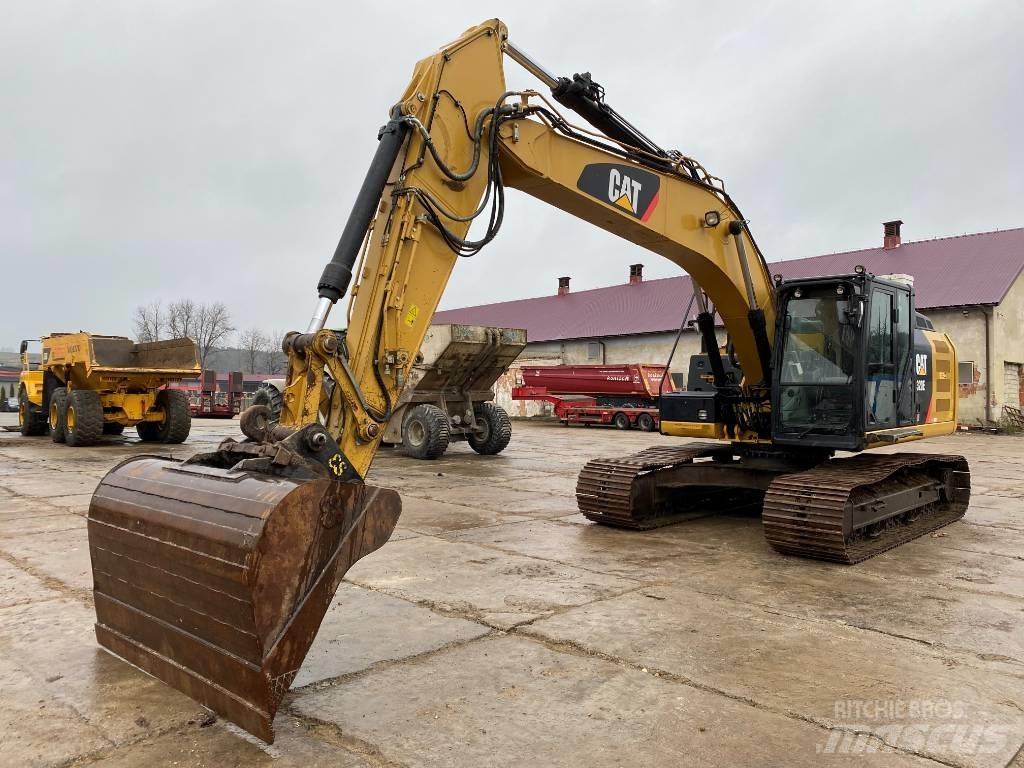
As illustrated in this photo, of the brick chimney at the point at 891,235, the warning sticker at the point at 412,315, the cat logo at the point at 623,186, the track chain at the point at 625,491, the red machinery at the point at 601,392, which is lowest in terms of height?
the track chain at the point at 625,491

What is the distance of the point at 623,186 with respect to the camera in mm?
5895

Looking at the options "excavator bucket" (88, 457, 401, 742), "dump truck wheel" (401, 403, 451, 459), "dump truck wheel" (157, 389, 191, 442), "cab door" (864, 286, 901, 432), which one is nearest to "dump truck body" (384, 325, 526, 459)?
"dump truck wheel" (401, 403, 451, 459)

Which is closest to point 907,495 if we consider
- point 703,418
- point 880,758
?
point 703,418

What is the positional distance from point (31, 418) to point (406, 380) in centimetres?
1732

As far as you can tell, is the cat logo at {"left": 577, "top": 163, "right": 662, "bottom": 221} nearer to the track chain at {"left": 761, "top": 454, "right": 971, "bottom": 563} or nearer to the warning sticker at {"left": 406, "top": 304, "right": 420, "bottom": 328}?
the warning sticker at {"left": 406, "top": 304, "right": 420, "bottom": 328}

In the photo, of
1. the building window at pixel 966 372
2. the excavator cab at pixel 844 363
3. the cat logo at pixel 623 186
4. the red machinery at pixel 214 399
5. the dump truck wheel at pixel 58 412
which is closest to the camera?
the cat logo at pixel 623 186

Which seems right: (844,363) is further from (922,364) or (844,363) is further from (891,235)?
(891,235)

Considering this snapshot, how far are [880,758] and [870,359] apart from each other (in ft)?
14.2

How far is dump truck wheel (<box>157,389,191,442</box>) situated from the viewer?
1555cm

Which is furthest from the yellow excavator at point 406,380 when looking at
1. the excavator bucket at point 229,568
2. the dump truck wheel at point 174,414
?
the dump truck wheel at point 174,414

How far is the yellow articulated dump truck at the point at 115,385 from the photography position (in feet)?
47.9

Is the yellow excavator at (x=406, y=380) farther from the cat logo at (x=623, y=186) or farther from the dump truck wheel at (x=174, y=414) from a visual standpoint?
the dump truck wheel at (x=174, y=414)

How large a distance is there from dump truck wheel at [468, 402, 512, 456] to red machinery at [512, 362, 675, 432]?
29.3 feet

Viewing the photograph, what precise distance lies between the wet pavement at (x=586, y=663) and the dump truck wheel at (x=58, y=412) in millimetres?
9558
